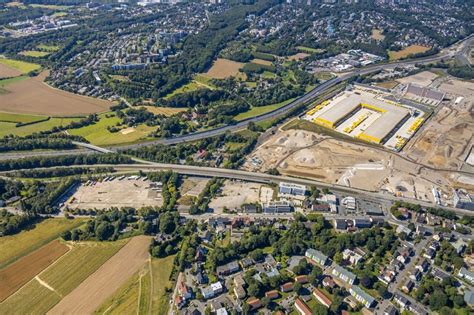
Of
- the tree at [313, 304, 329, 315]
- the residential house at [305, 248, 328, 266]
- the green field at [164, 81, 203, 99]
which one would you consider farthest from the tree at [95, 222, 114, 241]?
the green field at [164, 81, 203, 99]

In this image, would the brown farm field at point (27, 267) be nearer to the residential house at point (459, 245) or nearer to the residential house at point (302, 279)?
the residential house at point (302, 279)

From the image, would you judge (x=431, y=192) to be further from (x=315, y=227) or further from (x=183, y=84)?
(x=183, y=84)

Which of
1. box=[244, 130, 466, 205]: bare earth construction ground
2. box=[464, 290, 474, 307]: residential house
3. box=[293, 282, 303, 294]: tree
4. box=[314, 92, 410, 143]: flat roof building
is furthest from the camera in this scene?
box=[314, 92, 410, 143]: flat roof building

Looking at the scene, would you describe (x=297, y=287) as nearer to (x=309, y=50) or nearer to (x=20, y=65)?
(x=309, y=50)

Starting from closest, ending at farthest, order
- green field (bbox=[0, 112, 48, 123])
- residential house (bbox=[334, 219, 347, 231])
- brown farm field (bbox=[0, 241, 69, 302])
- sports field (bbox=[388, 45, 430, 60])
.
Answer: brown farm field (bbox=[0, 241, 69, 302]) < residential house (bbox=[334, 219, 347, 231]) < green field (bbox=[0, 112, 48, 123]) < sports field (bbox=[388, 45, 430, 60])

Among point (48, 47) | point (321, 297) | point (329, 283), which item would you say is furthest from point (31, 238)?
point (48, 47)

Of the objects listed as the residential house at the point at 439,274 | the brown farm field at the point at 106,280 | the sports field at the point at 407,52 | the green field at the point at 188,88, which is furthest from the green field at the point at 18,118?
the sports field at the point at 407,52

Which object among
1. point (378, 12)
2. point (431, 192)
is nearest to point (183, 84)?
point (431, 192)

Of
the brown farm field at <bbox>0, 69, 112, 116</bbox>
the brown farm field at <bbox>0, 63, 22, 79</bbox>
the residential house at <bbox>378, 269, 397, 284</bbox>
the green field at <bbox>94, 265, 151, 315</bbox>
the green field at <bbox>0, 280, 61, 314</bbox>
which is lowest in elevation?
the green field at <bbox>0, 280, 61, 314</bbox>

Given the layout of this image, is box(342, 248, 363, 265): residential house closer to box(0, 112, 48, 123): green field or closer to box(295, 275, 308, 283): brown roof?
box(295, 275, 308, 283): brown roof
